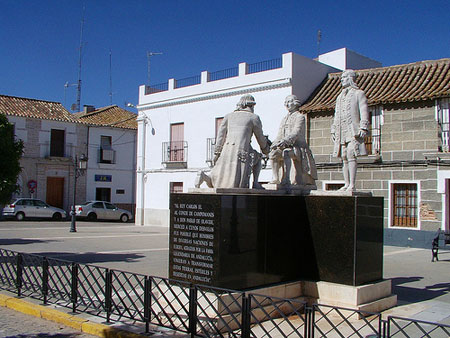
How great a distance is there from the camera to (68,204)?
3025 centimetres

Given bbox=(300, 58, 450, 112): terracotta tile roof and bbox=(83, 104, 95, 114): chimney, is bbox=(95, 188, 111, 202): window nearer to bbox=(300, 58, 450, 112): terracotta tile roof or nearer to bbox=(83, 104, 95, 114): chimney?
bbox=(83, 104, 95, 114): chimney

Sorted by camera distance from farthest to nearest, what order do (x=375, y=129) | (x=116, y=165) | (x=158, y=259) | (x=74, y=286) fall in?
(x=116, y=165) → (x=375, y=129) → (x=158, y=259) → (x=74, y=286)

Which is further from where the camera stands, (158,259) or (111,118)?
(111,118)

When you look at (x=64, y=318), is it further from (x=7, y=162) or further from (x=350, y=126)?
(x=7, y=162)

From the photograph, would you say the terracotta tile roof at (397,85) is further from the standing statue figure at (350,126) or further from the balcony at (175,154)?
the standing statue figure at (350,126)

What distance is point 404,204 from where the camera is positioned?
1622 cm

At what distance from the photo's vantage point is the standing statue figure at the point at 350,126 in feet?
24.1

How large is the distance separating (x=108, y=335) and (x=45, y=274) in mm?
1829

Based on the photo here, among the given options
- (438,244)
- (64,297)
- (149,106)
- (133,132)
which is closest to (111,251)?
(64,297)

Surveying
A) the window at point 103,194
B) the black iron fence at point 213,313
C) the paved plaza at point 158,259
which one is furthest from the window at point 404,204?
the window at point 103,194

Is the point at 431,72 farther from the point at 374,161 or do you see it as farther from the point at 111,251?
the point at 111,251

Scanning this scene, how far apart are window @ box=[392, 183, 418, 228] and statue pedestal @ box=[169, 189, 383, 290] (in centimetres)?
936

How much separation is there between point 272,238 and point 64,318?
116 inches

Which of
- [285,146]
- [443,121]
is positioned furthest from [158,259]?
[443,121]
